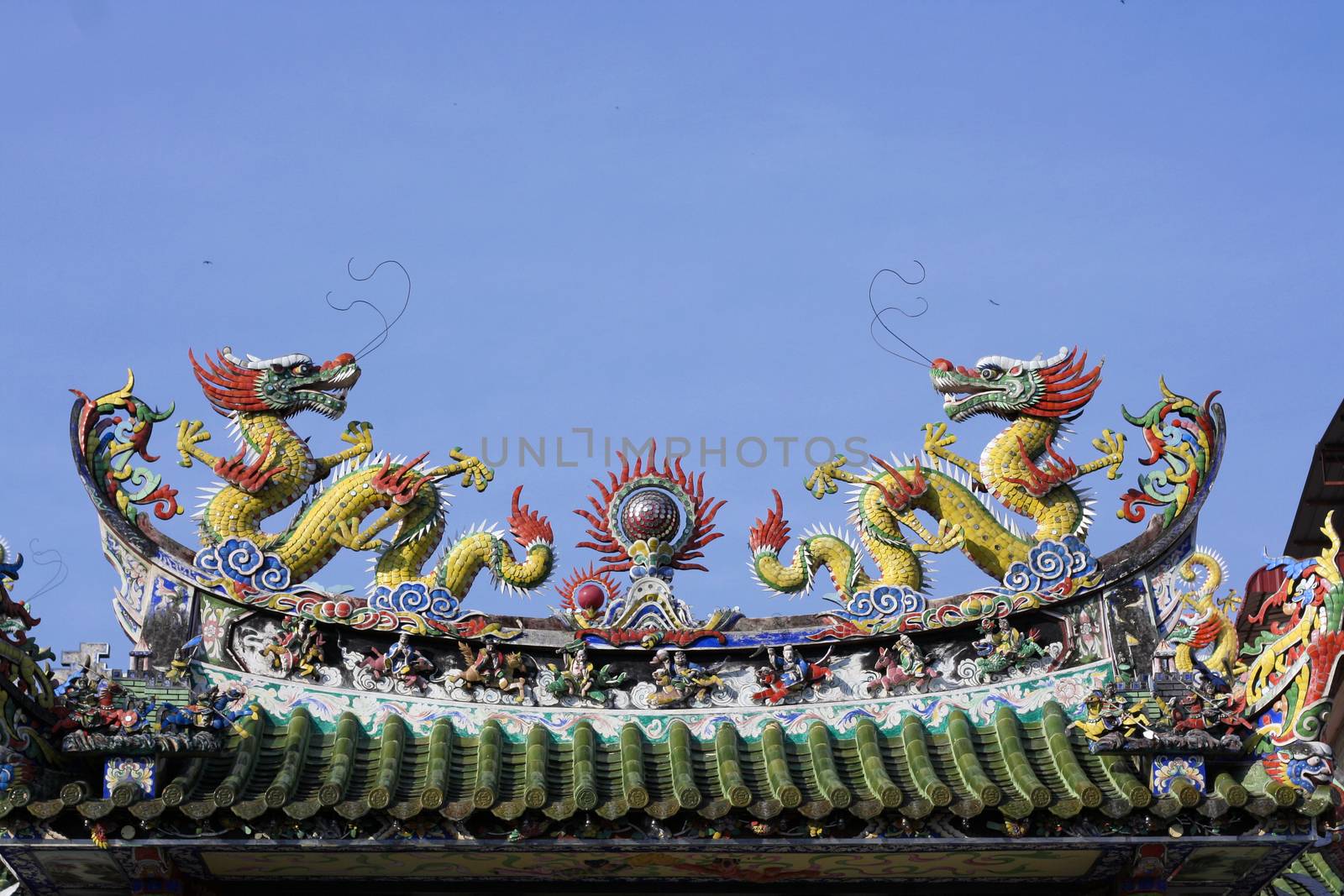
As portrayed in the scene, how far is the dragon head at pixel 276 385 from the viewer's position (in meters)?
15.4

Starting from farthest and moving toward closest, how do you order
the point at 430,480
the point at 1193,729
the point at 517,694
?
1. the point at 430,480
2. the point at 517,694
3. the point at 1193,729

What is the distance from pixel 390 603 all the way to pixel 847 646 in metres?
3.31

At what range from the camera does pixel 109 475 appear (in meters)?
14.8

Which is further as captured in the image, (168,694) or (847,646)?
(847,646)

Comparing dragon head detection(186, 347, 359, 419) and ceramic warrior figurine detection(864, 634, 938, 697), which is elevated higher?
dragon head detection(186, 347, 359, 419)

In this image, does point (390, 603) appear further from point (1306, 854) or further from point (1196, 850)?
point (1306, 854)

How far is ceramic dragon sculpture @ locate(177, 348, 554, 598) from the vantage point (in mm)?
14750

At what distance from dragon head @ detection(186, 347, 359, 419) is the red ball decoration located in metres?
2.61

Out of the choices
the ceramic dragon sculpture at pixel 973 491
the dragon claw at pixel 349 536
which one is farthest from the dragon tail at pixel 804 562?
the dragon claw at pixel 349 536

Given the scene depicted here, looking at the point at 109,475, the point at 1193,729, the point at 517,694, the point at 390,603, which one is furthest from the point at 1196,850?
the point at 109,475

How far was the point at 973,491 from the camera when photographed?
50.0ft

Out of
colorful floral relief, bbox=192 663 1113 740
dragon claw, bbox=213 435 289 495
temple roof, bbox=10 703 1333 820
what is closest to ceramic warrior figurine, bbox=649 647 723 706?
colorful floral relief, bbox=192 663 1113 740

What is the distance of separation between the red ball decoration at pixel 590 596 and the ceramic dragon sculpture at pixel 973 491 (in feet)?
3.91

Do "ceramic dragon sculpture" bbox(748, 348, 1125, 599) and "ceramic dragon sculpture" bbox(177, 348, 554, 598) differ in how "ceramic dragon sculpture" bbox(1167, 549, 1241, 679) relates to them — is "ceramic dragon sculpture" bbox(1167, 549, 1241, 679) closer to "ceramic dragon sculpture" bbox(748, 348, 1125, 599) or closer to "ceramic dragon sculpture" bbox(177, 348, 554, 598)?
"ceramic dragon sculpture" bbox(748, 348, 1125, 599)
